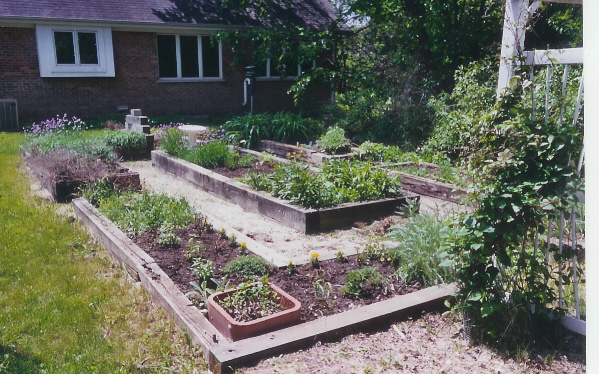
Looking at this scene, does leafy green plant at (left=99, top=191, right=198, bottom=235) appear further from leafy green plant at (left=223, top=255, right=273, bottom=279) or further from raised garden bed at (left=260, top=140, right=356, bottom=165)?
raised garden bed at (left=260, top=140, right=356, bottom=165)

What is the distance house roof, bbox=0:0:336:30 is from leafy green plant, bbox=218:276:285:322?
48.1 feet

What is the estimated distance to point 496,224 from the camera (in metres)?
3.22

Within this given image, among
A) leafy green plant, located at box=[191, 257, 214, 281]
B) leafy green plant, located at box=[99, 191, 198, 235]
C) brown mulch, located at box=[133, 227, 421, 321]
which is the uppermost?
leafy green plant, located at box=[99, 191, 198, 235]

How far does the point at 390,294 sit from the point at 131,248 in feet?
8.52

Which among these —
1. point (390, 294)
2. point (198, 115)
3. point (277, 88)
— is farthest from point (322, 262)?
point (277, 88)

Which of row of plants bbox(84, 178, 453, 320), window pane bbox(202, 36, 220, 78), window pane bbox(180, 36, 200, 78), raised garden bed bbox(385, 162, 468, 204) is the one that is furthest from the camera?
window pane bbox(202, 36, 220, 78)

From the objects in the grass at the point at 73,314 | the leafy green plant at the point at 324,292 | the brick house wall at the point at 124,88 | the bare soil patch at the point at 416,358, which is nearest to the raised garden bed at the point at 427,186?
the leafy green plant at the point at 324,292

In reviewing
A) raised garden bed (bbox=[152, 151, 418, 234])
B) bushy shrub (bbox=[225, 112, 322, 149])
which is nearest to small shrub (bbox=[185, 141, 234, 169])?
raised garden bed (bbox=[152, 151, 418, 234])

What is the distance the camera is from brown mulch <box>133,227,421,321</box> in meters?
4.09

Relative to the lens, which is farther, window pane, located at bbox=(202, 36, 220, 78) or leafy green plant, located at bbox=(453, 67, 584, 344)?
window pane, located at bbox=(202, 36, 220, 78)

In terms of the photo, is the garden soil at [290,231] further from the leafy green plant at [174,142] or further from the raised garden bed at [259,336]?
the leafy green plant at [174,142]

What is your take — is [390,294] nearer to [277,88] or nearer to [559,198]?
[559,198]

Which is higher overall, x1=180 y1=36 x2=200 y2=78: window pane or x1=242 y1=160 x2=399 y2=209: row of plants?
x1=180 y1=36 x2=200 y2=78: window pane

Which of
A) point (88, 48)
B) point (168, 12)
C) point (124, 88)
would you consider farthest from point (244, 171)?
point (168, 12)
